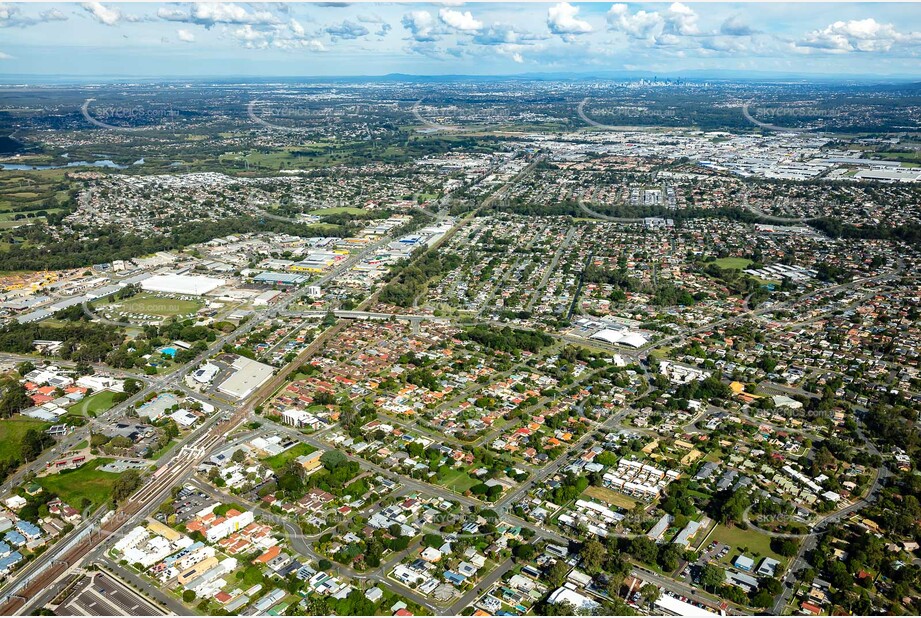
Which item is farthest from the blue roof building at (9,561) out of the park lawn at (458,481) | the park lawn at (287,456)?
the park lawn at (458,481)

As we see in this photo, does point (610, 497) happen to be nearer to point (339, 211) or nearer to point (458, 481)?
point (458, 481)

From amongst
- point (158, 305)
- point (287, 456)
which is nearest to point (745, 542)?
point (287, 456)

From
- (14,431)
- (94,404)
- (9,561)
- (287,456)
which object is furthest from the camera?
(94,404)

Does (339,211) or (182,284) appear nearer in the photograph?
(182,284)

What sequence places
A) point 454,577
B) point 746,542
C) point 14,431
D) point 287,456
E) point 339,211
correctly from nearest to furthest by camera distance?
1. point 454,577
2. point 746,542
3. point 287,456
4. point 14,431
5. point 339,211

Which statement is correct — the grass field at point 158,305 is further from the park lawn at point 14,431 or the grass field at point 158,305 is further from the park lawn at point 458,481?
the park lawn at point 458,481

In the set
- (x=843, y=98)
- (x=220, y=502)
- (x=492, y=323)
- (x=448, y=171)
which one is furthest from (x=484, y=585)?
(x=843, y=98)

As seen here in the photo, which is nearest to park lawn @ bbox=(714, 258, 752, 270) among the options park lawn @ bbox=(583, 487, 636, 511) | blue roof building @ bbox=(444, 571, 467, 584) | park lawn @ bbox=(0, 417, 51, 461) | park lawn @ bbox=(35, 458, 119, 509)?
park lawn @ bbox=(583, 487, 636, 511)

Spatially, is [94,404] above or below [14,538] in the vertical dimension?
below

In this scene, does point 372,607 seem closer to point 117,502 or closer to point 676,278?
point 117,502
